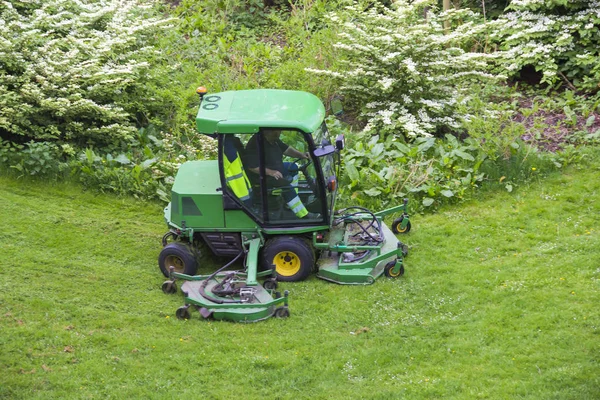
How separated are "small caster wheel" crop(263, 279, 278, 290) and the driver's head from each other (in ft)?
5.04

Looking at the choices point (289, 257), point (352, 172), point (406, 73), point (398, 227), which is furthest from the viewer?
point (406, 73)

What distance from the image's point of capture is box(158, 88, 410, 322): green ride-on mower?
8109 millimetres

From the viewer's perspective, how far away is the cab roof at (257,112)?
807 cm

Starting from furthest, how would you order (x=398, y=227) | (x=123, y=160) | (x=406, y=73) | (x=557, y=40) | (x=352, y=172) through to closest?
(x=557, y=40) < (x=406, y=73) < (x=123, y=160) < (x=352, y=172) < (x=398, y=227)

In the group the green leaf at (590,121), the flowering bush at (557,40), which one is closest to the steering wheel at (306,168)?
the flowering bush at (557,40)

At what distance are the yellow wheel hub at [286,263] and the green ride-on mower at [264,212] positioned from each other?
12 millimetres

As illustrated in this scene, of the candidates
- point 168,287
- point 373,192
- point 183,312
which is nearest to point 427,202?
point 373,192

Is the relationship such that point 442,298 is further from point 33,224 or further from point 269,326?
point 33,224

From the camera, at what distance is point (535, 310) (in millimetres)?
7750

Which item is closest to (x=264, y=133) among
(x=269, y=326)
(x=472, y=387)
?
(x=269, y=326)

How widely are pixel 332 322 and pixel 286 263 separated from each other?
1142 millimetres

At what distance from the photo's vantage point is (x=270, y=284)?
8281 millimetres

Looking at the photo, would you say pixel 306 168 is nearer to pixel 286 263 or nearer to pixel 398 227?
pixel 286 263

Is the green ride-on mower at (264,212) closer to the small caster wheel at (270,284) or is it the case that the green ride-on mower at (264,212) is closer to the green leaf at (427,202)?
the small caster wheel at (270,284)
